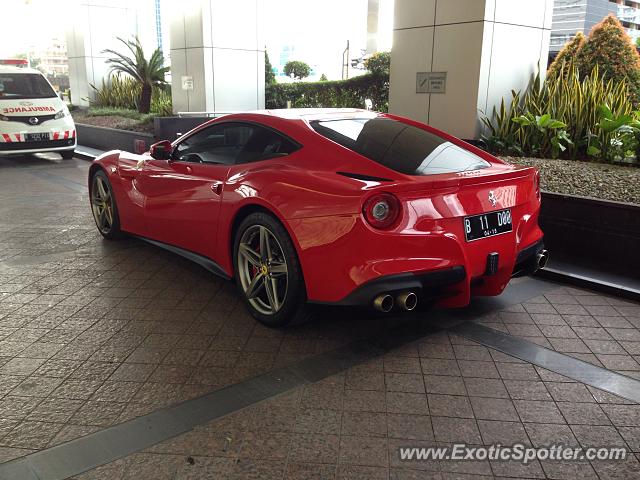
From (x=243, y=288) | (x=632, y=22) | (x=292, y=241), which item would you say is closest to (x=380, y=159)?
(x=292, y=241)

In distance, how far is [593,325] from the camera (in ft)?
13.6

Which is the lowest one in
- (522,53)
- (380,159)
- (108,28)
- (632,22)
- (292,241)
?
(292,241)

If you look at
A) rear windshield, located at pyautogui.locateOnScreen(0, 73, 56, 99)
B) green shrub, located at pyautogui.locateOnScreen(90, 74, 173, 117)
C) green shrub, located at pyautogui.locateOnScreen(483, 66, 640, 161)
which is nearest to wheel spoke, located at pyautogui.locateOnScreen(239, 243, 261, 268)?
green shrub, located at pyautogui.locateOnScreen(483, 66, 640, 161)

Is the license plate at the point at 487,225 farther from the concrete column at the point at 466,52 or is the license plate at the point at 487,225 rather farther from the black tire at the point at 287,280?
the concrete column at the point at 466,52

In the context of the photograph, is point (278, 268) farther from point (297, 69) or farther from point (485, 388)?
point (297, 69)

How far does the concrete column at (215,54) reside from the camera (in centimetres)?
1239

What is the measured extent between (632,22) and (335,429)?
1247 inches

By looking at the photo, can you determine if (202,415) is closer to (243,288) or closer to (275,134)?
(243,288)

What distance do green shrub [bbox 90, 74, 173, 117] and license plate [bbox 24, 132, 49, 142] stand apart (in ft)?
9.79

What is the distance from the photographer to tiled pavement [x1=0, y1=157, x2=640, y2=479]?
2.61 meters
